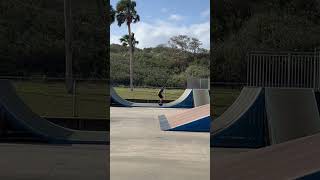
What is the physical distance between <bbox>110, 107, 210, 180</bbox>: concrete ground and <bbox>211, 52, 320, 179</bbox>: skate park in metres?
0.69

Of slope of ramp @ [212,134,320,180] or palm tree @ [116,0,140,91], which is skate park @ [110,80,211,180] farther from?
palm tree @ [116,0,140,91]

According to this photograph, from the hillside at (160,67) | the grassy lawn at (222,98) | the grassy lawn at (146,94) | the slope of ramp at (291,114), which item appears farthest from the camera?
the hillside at (160,67)

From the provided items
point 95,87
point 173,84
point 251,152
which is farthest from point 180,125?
point 173,84

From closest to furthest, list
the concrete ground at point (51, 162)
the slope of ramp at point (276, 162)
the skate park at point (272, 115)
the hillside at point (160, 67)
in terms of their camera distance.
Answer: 1. the slope of ramp at point (276, 162)
2. the skate park at point (272, 115)
3. the concrete ground at point (51, 162)
4. the hillside at point (160, 67)

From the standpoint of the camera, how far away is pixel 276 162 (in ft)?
18.0

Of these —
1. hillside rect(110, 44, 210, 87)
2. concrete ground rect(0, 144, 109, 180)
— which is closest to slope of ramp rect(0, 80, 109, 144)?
concrete ground rect(0, 144, 109, 180)

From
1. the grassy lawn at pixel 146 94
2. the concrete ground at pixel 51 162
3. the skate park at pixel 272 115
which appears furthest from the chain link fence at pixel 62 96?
the grassy lawn at pixel 146 94

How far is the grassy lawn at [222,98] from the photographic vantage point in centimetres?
644

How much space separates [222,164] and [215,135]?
22.2 inches

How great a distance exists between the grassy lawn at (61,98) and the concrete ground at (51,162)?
507mm

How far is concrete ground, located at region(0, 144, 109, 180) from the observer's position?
6273mm

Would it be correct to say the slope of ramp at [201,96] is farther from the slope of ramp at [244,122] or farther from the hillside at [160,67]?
the slope of ramp at [244,122]

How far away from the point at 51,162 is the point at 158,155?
7.58 ft

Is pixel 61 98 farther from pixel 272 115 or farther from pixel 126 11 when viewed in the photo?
pixel 126 11
